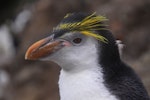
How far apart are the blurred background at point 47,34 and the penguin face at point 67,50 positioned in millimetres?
4655

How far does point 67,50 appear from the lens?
12.8ft

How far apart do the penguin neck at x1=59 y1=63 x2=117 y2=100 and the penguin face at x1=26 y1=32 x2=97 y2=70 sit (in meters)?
0.07

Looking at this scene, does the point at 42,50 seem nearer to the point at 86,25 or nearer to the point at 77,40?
the point at 77,40

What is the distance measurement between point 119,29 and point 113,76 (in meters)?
6.57

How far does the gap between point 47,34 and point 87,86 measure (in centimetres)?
581

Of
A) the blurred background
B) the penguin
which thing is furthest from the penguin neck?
the blurred background

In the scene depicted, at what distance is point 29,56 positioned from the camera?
12.9ft

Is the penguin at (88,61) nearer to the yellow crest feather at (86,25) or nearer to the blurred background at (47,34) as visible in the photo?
the yellow crest feather at (86,25)

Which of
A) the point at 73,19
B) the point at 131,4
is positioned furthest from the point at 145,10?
the point at 73,19

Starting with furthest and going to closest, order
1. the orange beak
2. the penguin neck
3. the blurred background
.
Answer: the blurred background
the orange beak
the penguin neck

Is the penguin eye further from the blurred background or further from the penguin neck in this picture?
the blurred background

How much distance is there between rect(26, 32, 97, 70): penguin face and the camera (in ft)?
12.7

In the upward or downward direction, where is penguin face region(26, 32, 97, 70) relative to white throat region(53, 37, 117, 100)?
upward

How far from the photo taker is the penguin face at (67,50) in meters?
3.87
